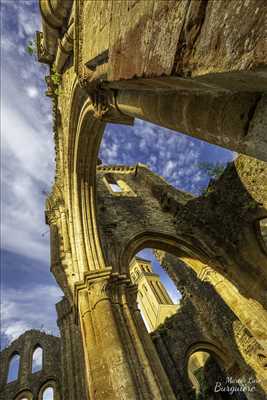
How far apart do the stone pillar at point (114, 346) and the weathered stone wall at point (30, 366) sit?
440 inches

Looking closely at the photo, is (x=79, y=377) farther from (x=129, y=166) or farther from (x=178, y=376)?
(x=129, y=166)

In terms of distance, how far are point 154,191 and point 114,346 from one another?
6976mm

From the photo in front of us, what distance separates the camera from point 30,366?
13.8 metres

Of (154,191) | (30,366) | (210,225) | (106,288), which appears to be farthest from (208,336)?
(30,366)

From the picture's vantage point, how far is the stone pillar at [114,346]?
3.02 m

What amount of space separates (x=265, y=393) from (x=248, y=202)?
Result: 4769 mm

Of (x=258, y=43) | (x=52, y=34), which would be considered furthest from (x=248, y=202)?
(x=258, y=43)

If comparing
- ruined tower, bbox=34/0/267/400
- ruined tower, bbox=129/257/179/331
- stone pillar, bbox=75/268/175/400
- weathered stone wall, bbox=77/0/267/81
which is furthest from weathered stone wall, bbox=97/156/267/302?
ruined tower, bbox=129/257/179/331

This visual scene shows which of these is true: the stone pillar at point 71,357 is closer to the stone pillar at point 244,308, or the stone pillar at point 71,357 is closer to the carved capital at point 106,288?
the carved capital at point 106,288

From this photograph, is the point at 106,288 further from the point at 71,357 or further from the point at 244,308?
the point at 71,357

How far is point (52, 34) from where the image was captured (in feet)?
17.7

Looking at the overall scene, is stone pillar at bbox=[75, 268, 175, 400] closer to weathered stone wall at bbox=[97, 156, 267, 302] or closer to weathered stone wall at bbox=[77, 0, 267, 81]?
weathered stone wall at bbox=[97, 156, 267, 302]

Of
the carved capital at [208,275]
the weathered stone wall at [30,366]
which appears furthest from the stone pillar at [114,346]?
the weathered stone wall at [30,366]

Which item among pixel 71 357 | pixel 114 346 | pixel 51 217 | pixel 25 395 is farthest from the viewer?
pixel 25 395
